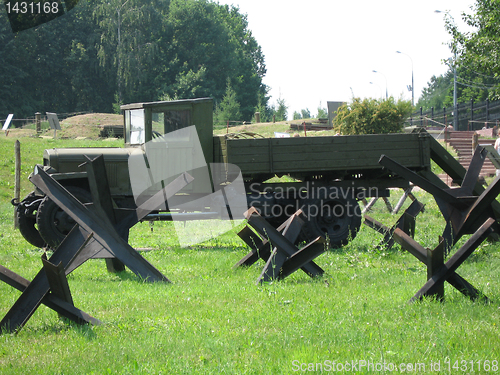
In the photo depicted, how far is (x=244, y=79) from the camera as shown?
64.6 m

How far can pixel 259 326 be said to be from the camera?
14.8 ft

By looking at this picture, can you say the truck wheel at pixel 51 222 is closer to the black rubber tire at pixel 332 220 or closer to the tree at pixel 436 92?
the black rubber tire at pixel 332 220

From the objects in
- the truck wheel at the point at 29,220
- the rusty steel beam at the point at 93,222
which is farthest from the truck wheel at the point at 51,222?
the rusty steel beam at the point at 93,222

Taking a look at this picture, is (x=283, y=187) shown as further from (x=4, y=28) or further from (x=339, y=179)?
(x=4, y=28)

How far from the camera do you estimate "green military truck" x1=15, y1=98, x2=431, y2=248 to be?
9.41 m

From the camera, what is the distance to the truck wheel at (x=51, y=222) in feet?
29.8

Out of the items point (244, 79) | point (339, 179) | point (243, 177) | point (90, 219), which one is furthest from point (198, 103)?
point (244, 79)

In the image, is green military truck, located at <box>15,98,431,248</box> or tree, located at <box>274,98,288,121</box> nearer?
green military truck, located at <box>15,98,431,248</box>

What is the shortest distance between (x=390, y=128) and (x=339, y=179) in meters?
11.7

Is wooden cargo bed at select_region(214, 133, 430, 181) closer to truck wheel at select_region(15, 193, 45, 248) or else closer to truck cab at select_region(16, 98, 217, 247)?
truck cab at select_region(16, 98, 217, 247)

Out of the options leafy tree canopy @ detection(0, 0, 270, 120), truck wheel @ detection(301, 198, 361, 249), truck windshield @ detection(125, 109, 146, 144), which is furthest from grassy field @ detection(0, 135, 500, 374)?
leafy tree canopy @ detection(0, 0, 270, 120)

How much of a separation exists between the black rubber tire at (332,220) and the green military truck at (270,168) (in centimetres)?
2

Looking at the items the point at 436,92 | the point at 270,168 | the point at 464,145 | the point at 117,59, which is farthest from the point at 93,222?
the point at 436,92

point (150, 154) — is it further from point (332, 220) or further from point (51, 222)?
point (332, 220)
